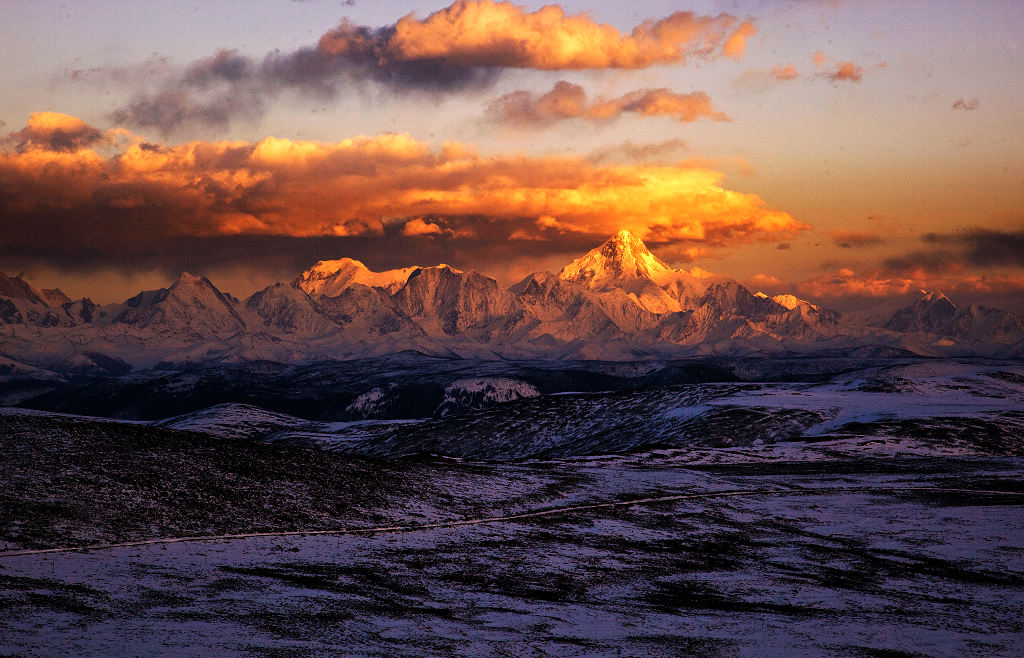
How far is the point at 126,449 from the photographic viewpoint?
260 ft

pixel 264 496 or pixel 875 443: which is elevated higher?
pixel 264 496

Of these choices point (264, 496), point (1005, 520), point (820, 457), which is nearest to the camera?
point (264, 496)

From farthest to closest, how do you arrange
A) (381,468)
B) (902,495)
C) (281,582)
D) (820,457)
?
(820,457), (902,495), (381,468), (281,582)

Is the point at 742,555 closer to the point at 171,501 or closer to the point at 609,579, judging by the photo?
the point at 609,579

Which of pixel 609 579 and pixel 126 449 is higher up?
pixel 126 449

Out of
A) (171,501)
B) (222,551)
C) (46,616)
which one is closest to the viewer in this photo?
(46,616)

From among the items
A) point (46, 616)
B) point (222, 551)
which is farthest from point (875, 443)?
point (46, 616)

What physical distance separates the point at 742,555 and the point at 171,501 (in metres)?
35.4

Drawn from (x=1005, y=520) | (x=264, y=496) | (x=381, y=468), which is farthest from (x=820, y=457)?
(x=264, y=496)

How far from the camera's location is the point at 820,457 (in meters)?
156

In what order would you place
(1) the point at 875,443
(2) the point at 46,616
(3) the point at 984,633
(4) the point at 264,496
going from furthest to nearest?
1. (1) the point at 875,443
2. (4) the point at 264,496
3. (3) the point at 984,633
4. (2) the point at 46,616

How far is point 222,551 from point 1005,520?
2322 inches

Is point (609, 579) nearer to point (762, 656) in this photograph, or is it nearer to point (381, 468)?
point (762, 656)

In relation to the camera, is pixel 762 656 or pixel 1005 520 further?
pixel 1005 520
